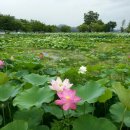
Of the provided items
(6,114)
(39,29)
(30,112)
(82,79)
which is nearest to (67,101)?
(30,112)

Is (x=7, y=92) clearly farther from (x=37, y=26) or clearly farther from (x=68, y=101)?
(x=37, y=26)

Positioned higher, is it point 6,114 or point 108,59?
point 6,114

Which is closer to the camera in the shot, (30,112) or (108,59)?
(30,112)

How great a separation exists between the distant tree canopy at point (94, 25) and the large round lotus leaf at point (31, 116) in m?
57.5

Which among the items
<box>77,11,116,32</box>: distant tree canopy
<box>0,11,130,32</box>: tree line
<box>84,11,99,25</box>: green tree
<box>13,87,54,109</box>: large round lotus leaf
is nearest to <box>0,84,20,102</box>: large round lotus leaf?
<box>13,87,54,109</box>: large round lotus leaf

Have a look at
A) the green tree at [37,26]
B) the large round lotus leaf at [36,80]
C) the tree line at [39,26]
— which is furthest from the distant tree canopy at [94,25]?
the large round lotus leaf at [36,80]

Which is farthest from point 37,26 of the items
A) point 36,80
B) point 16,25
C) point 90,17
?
point 36,80

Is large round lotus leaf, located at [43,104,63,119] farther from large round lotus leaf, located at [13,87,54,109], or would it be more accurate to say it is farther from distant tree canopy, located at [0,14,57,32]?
distant tree canopy, located at [0,14,57,32]

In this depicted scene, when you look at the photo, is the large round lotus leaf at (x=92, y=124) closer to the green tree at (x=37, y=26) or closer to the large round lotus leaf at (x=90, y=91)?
the large round lotus leaf at (x=90, y=91)

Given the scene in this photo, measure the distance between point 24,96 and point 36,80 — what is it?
0.64 metres

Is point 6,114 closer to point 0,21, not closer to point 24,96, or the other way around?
point 24,96

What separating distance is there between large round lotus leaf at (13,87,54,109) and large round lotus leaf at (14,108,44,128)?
0.17 feet

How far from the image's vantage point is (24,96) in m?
2.00

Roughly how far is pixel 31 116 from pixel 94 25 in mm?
59413
